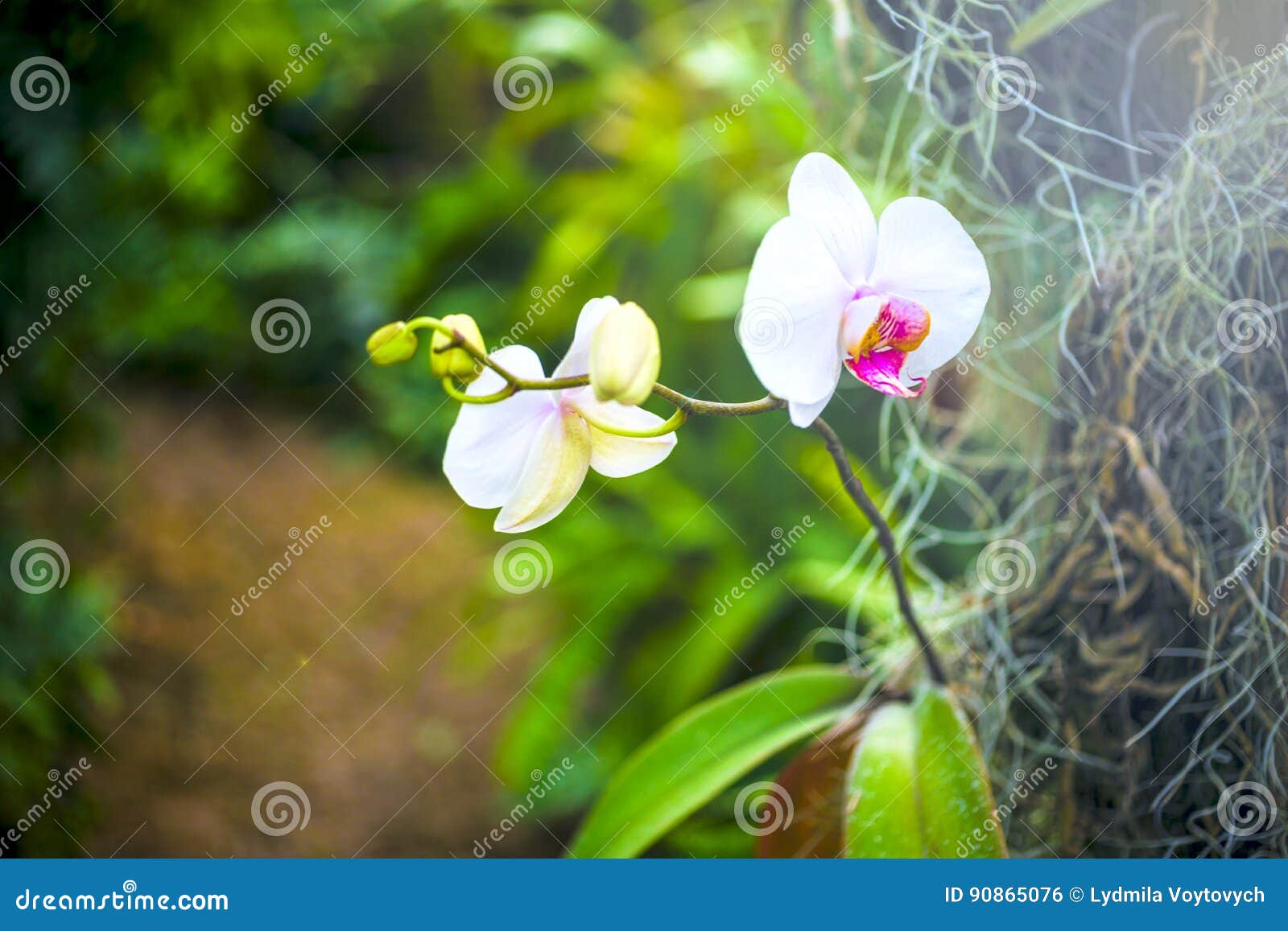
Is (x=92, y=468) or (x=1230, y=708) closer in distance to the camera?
(x=1230, y=708)

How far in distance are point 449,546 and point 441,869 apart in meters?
0.72

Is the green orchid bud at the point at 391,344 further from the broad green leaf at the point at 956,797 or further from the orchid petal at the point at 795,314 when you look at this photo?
the broad green leaf at the point at 956,797

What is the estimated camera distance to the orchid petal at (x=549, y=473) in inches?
15.0

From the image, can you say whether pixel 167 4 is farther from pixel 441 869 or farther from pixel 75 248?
pixel 441 869

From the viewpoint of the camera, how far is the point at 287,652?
1.18 m

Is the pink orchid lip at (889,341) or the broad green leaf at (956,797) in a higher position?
the pink orchid lip at (889,341)

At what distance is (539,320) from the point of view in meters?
1.06

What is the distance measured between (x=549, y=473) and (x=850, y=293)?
14 centimetres

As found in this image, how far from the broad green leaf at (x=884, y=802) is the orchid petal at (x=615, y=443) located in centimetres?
26

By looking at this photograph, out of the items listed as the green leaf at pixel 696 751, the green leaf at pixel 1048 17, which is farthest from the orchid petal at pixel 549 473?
the green leaf at pixel 1048 17

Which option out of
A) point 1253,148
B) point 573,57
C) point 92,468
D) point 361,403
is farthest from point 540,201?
point 1253,148

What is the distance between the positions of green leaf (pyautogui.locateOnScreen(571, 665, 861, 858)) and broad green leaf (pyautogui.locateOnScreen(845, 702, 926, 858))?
5cm

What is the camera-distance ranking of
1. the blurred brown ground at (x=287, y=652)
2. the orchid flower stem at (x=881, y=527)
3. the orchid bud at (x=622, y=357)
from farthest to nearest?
the blurred brown ground at (x=287, y=652) → the orchid flower stem at (x=881, y=527) → the orchid bud at (x=622, y=357)

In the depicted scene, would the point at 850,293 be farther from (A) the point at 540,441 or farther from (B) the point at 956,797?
(B) the point at 956,797
